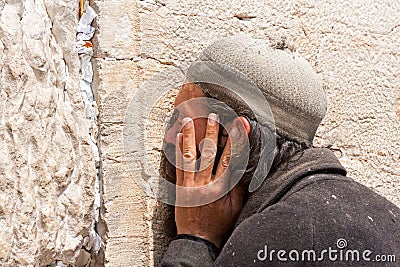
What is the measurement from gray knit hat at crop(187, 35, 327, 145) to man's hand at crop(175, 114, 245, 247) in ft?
0.24

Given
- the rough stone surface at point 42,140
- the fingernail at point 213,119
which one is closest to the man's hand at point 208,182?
the fingernail at point 213,119

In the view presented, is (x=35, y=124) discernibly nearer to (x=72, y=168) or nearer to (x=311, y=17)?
(x=72, y=168)

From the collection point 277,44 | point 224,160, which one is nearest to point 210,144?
point 224,160

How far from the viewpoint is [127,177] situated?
1765 millimetres

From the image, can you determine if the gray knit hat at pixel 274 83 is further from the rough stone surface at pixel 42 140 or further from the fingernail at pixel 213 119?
the rough stone surface at pixel 42 140

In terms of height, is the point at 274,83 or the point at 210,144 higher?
the point at 274,83

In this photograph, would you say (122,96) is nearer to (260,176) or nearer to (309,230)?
(260,176)

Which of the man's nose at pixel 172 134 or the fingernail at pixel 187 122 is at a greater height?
the fingernail at pixel 187 122

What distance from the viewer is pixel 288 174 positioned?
167cm

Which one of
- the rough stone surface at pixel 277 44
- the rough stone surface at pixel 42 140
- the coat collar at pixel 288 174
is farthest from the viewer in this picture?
the rough stone surface at pixel 277 44

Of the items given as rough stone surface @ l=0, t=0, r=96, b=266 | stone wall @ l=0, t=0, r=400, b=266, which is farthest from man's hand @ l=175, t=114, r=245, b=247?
rough stone surface @ l=0, t=0, r=96, b=266

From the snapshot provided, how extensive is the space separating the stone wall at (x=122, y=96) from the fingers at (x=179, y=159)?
87 millimetres

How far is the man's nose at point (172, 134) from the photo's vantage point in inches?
69.4

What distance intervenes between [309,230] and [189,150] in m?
0.35
